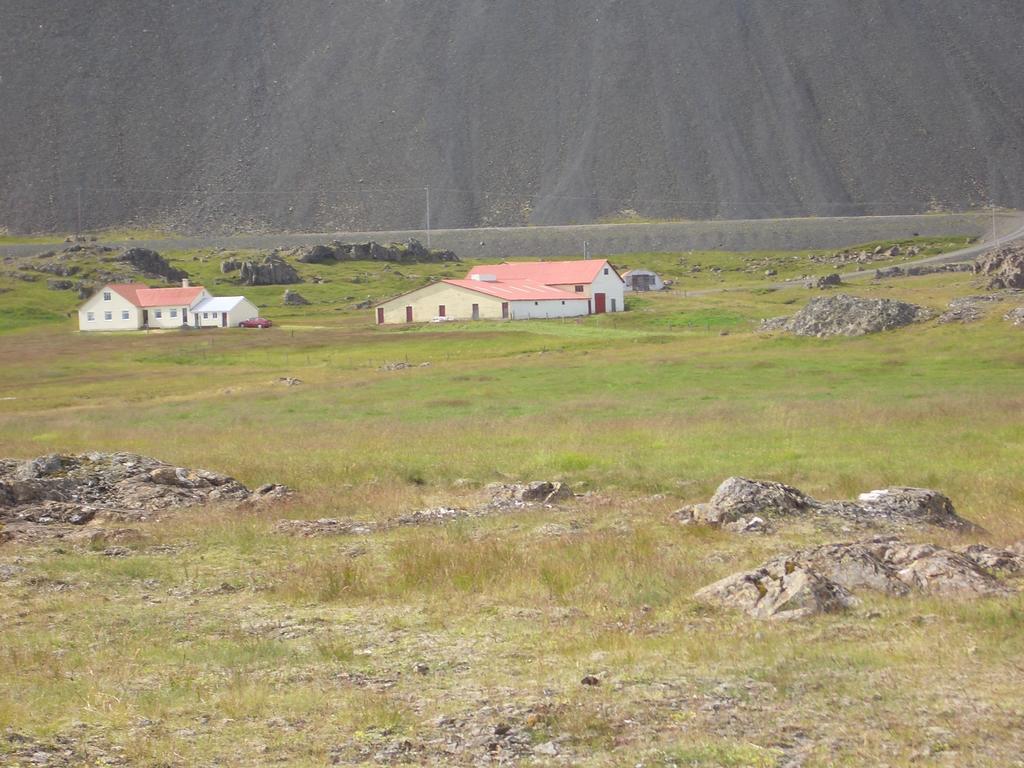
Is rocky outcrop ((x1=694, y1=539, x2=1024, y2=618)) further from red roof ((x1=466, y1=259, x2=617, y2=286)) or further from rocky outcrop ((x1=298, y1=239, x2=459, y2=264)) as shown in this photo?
rocky outcrop ((x1=298, y1=239, x2=459, y2=264))

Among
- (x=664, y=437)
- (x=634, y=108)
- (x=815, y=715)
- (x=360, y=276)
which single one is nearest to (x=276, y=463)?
(x=664, y=437)

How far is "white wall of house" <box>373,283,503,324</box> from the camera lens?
87688 mm

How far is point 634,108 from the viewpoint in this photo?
184m

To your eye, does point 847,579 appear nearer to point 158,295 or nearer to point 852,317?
point 852,317

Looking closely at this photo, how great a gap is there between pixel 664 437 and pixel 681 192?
150258 millimetres

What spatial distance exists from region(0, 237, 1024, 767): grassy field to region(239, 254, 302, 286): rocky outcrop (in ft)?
284

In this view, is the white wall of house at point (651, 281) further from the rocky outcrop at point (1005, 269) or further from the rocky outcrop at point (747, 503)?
the rocky outcrop at point (747, 503)

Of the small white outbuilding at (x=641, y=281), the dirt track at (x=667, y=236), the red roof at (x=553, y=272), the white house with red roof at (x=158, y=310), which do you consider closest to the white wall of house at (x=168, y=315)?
the white house with red roof at (x=158, y=310)

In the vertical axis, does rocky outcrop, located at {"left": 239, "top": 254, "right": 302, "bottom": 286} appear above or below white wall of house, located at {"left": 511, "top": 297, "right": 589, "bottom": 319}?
above

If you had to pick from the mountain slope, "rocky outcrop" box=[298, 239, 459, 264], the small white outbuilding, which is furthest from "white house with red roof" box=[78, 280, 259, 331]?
the mountain slope

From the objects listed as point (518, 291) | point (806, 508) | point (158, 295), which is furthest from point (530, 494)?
point (158, 295)

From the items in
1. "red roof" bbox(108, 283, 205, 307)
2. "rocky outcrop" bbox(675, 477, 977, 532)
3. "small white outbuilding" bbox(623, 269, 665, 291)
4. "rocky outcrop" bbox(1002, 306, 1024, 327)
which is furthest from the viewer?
"small white outbuilding" bbox(623, 269, 665, 291)

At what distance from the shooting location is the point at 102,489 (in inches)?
826

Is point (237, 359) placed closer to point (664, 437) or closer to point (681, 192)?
point (664, 437)
